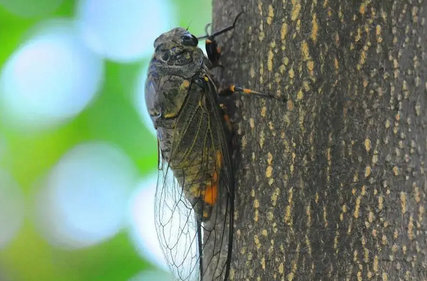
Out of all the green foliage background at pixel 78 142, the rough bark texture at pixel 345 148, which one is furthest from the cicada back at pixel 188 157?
the green foliage background at pixel 78 142

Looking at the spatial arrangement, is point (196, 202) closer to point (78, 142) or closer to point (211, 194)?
point (211, 194)

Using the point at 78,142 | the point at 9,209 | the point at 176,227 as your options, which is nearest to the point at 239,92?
the point at 176,227

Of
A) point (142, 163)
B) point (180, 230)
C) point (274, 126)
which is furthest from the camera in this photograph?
point (142, 163)

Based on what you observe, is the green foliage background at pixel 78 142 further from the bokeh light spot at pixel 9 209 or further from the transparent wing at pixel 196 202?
the transparent wing at pixel 196 202

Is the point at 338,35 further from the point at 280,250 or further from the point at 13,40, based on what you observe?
the point at 13,40

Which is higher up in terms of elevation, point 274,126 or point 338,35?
point 338,35

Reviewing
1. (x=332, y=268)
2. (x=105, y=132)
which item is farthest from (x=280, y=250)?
(x=105, y=132)

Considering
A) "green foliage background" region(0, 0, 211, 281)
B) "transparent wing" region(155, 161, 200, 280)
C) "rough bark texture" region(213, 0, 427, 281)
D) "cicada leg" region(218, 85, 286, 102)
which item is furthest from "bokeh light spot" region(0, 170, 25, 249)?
"rough bark texture" region(213, 0, 427, 281)
